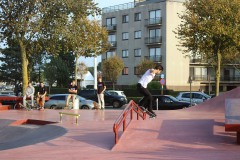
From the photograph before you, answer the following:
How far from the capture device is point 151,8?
64875mm

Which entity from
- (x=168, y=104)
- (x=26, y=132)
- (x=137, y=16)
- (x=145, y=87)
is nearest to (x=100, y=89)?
(x=26, y=132)

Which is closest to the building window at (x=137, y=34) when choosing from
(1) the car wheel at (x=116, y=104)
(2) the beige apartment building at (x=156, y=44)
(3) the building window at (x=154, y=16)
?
(2) the beige apartment building at (x=156, y=44)

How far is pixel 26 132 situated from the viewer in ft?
→ 48.1

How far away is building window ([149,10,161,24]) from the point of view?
63.8 metres

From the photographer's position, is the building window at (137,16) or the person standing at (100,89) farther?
the building window at (137,16)

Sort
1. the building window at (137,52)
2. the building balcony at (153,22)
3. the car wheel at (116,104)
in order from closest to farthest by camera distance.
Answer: the car wheel at (116,104) < the building balcony at (153,22) < the building window at (137,52)

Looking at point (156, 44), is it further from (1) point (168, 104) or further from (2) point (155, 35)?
(1) point (168, 104)

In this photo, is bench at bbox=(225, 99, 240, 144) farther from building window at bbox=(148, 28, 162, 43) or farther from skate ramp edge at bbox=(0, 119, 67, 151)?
building window at bbox=(148, 28, 162, 43)

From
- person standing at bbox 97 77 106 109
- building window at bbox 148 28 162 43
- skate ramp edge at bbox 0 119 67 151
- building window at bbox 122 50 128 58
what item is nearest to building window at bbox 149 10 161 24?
building window at bbox 148 28 162 43

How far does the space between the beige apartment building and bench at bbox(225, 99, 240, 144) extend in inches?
1996

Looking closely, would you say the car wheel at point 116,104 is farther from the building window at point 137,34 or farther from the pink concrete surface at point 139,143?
the building window at point 137,34

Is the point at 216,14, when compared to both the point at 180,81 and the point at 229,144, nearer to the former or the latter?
the point at 229,144

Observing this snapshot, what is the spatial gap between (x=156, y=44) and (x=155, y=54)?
61.7 inches

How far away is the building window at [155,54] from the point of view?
64000 mm
